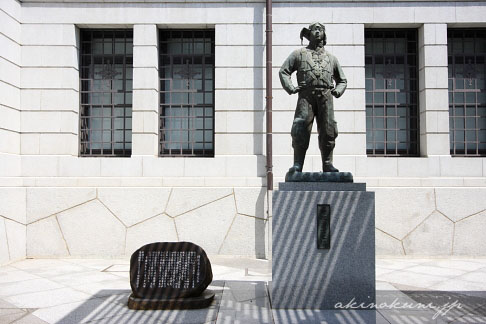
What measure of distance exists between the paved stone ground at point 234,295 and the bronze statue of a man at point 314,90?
Result: 6.63 ft

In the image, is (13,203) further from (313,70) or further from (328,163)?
(313,70)

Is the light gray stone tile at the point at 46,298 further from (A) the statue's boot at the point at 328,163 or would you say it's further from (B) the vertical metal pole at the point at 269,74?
(B) the vertical metal pole at the point at 269,74

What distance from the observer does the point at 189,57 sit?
10062 mm

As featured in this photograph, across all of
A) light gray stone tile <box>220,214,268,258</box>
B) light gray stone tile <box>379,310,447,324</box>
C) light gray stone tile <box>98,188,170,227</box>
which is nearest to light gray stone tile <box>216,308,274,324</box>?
light gray stone tile <box>379,310,447,324</box>

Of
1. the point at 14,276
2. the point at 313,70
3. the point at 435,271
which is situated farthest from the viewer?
the point at 435,271

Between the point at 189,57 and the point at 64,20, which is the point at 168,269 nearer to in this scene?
the point at 189,57

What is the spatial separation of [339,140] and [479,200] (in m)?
3.37

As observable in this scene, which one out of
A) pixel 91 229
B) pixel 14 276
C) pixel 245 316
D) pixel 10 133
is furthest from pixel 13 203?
pixel 245 316

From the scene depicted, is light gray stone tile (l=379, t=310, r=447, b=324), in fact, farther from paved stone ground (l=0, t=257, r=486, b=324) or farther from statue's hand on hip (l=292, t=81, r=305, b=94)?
statue's hand on hip (l=292, t=81, r=305, b=94)


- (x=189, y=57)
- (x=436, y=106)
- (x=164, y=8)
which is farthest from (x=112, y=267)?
(x=436, y=106)

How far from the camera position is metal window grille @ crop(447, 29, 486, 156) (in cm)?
986

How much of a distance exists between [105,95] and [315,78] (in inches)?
242

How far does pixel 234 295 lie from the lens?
614 cm

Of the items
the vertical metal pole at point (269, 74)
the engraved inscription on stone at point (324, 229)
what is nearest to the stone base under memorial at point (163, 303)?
the engraved inscription on stone at point (324, 229)
